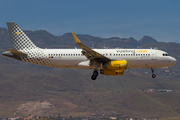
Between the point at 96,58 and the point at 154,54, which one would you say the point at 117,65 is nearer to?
the point at 96,58

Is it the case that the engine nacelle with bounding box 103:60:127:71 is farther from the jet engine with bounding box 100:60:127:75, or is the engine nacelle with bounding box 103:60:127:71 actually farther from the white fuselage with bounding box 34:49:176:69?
the white fuselage with bounding box 34:49:176:69

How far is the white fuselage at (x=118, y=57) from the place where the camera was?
58.3 metres

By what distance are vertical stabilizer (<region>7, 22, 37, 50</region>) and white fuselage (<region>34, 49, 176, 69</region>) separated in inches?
198

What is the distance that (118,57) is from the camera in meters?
58.3

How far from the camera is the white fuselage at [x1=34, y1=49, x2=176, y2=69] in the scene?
58.3 metres

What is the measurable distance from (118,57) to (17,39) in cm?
2212

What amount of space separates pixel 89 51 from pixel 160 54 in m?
15.5

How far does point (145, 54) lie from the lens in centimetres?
5906

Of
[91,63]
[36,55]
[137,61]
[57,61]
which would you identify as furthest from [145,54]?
[36,55]

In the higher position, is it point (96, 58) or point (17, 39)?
point (17, 39)

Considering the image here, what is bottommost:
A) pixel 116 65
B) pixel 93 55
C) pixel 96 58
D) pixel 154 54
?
pixel 116 65

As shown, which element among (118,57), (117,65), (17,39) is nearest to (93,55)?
(117,65)

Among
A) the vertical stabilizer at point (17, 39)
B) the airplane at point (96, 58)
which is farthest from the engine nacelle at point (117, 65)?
the vertical stabilizer at point (17, 39)

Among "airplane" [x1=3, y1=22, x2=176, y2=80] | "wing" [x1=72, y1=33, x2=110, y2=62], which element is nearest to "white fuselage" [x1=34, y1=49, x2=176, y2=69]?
"airplane" [x1=3, y1=22, x2=176, y2=80]
